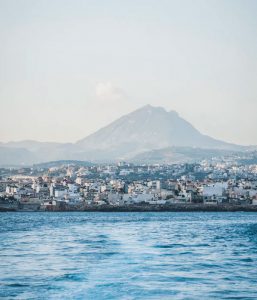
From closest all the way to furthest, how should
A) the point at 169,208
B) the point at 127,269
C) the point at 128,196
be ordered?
1. the point at 127,269
2. the point at 169,208
3. the point at 128,196

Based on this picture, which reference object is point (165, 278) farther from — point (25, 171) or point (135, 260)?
point (25, 171)

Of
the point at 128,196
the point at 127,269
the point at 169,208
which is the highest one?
the point at 128,196

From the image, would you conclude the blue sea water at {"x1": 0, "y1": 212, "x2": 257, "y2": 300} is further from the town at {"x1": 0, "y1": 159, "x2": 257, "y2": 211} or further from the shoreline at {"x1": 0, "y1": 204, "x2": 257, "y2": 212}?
the town at {"x1": 0, "y1": 159, "x2": 257, "y2": 211}

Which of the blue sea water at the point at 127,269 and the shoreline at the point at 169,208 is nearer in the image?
the blue sea water at the point at 127,269

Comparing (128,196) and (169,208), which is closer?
(169,208)

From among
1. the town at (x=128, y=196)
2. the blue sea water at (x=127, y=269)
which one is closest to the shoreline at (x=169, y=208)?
the town at (x=128, y=196)

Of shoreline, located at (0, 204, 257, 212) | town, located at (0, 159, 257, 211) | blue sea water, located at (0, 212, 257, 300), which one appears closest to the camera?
blue sea water, located at (0, 212, 257, 300)

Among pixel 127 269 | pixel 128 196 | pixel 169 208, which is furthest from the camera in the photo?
pixel 128 196

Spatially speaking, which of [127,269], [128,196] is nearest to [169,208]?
[128,196]

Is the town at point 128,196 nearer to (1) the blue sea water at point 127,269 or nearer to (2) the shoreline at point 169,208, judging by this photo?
(2) the shoreline at point 169,208

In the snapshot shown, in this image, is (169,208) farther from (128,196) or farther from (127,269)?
(127,269)

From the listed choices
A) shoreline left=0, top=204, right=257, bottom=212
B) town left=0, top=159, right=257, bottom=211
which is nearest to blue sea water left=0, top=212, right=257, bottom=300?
shoreline left=0, top=204, right=257, bottom=212

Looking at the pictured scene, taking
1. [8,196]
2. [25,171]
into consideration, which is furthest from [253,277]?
[25,171]

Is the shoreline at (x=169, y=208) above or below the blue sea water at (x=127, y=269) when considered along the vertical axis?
above
